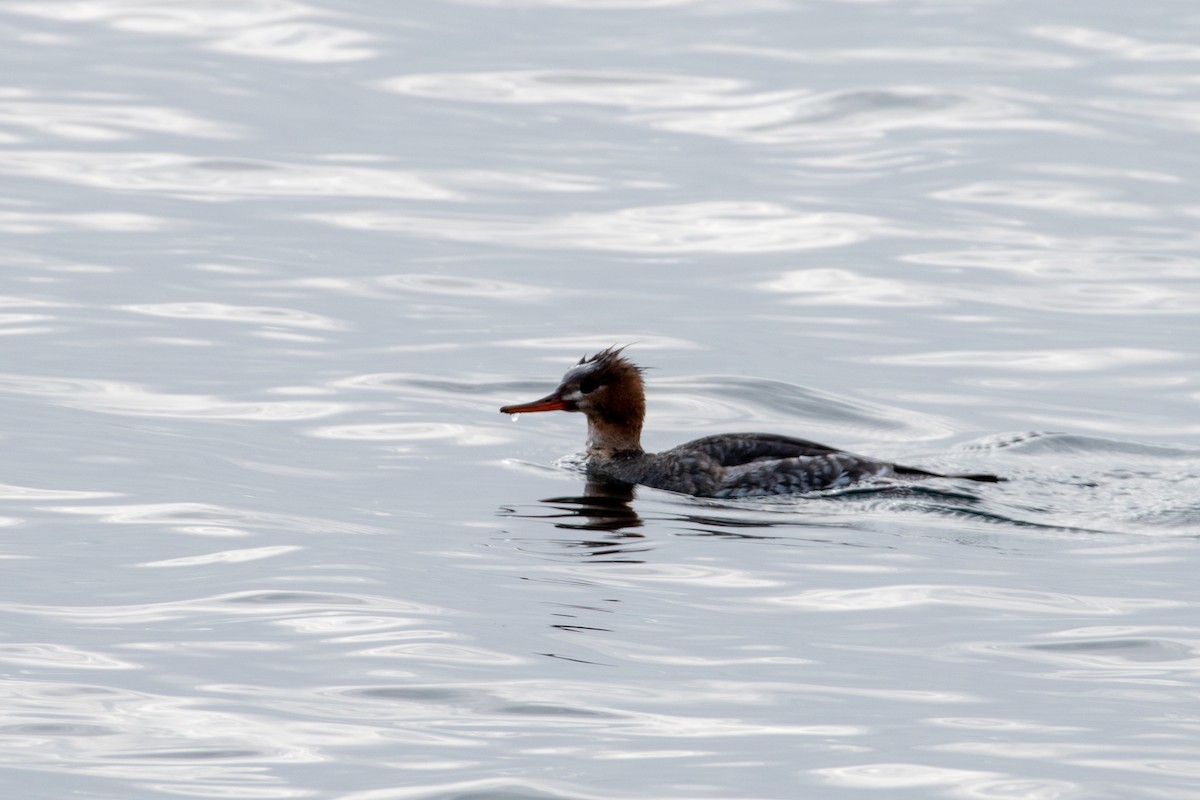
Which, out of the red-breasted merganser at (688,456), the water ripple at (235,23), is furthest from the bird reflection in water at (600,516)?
the water ripple at (235,23)

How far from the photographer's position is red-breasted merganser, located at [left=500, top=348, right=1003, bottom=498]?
→ 13172 millimetres

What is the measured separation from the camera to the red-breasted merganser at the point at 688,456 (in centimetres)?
1317

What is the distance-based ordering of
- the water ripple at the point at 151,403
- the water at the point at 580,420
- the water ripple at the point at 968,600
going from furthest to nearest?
the water ripple at the point at 151,403, the water ripple at the point at 968,600, the water at the point at 580,420

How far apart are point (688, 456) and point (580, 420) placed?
313 centimetres

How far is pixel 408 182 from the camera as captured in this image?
25.8 metres

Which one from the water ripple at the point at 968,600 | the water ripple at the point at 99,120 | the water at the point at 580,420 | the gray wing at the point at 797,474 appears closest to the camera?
the water at the point at 580,420

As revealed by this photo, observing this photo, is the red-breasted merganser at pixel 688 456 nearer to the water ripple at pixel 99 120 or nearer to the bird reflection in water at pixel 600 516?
the bird reflection in water at pixel 600 516

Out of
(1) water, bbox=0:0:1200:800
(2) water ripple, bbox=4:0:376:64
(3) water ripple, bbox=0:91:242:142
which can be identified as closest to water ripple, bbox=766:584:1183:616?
(1) water, bbox=0:0:1200:800

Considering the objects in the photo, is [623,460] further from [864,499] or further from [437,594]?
[437,594]

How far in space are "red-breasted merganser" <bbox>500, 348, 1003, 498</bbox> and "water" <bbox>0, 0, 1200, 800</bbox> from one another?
0.25 metres

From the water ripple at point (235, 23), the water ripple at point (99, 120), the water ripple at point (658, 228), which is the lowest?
the water ripple at point (658, 228)

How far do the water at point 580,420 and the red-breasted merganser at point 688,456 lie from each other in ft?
0.83

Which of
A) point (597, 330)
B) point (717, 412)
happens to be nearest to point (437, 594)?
point (717, 412)

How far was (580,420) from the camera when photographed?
1662 cm
